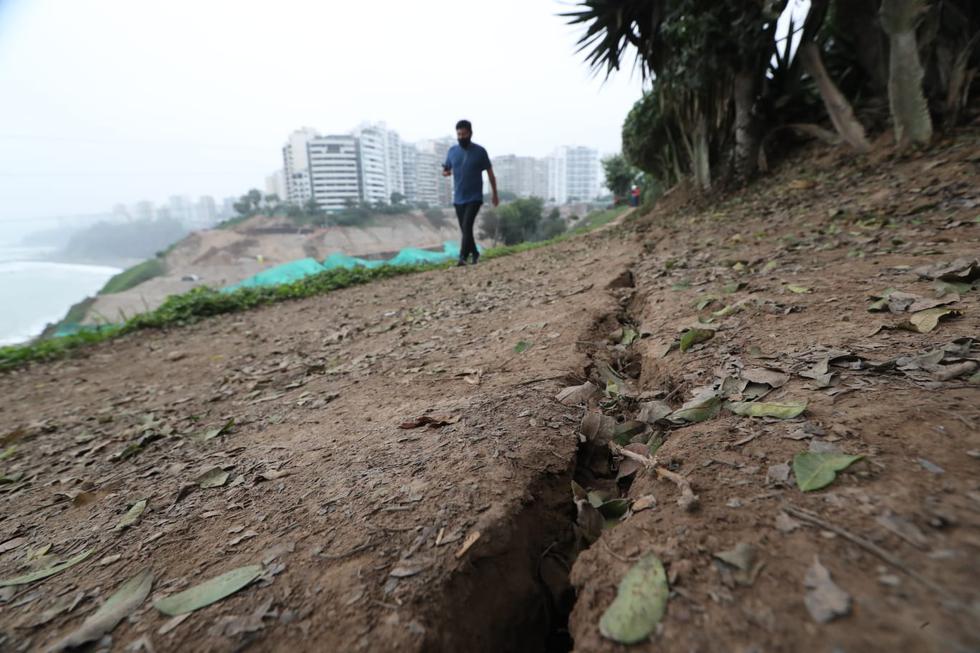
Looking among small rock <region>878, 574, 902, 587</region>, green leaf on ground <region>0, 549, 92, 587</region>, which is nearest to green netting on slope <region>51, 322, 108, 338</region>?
green leaf on ground <region>0, 549, 92, 587</region>

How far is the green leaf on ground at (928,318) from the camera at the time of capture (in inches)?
51.7

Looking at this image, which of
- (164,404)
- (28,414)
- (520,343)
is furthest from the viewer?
(28,414)

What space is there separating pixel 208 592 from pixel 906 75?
5.53 metres

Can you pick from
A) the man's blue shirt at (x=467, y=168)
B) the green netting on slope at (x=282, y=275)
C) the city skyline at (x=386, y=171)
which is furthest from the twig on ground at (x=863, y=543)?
the city skyline at (x=386, y=171)

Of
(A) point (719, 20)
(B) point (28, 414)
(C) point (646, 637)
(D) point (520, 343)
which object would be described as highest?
(A) point (719, 20)

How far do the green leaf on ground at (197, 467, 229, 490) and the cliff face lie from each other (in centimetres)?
3558

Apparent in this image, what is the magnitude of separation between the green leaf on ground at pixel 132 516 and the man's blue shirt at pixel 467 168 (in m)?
4.89

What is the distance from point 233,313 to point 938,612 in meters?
6.27

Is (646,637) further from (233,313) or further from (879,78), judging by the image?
(879,78)

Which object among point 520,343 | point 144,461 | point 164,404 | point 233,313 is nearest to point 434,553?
point 520,343

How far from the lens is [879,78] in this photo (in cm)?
504

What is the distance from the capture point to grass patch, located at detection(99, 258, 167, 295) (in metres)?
33.1

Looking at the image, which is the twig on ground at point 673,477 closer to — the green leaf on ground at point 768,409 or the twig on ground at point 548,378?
the green leaf on ground at point 768,409

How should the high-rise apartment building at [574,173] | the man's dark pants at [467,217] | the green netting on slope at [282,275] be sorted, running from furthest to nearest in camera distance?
the high-rise apartment building at [574,173] < the green netting on slope at [282,275] < the man's dark pants at [467,217]
